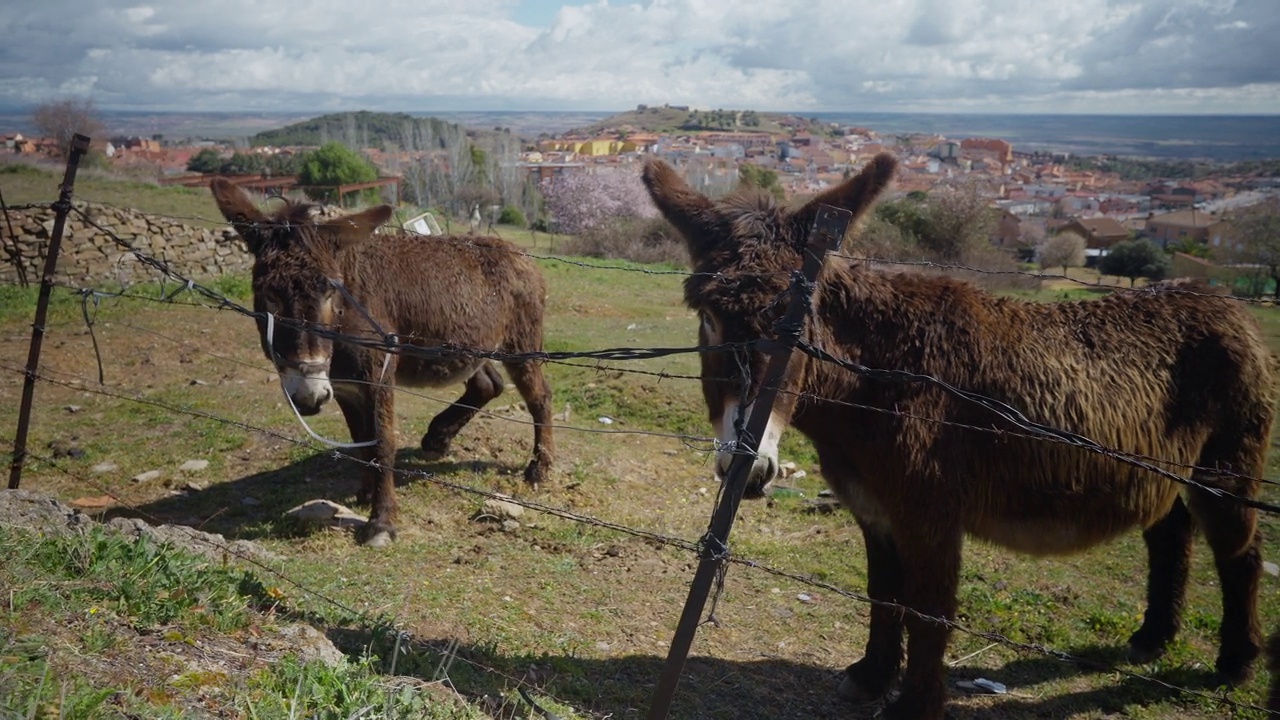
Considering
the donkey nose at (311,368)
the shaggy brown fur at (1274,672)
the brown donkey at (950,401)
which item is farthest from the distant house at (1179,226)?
the donkey nose at (311,368)

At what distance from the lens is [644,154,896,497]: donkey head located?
3355mm

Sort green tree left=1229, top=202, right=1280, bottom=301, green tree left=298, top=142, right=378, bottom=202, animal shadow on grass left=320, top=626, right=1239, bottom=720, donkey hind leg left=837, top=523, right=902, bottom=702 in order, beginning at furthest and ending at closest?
green tree left=298, top=142, right=378, bottom=202 → green tree left=1229, top=202, right=1280, bottom=301 → donkey hind leg left=837, top=523, right=902, bottom=702 → animal shadow on grass left=320, top=626, right=1239, bottom=720

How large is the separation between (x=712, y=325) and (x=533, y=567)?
123 inches

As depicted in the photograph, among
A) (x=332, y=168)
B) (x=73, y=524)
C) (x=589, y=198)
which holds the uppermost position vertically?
(x=332, y=168)

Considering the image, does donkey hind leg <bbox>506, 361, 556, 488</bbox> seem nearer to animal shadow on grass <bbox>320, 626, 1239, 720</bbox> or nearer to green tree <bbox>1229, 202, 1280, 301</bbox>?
animal shadow on grass <bbox>320, 626, 1239, 720</bbox>

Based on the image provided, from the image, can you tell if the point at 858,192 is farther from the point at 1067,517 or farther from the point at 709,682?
the point at 709,682

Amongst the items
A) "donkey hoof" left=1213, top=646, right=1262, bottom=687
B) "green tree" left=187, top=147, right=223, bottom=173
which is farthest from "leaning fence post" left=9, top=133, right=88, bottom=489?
"green tree" left=187, top=147, right=223, bottom=173

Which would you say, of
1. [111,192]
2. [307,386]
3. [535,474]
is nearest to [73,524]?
[307,386]

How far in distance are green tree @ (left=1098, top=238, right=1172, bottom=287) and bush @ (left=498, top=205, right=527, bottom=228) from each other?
93.2 feet

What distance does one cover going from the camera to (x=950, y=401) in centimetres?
391

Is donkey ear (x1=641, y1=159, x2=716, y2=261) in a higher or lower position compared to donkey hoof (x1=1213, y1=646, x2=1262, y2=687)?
higher

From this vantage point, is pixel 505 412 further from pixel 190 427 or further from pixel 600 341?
pixel 600 341

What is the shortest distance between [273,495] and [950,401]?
19.2 feet

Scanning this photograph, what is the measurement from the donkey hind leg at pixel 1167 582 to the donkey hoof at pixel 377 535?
16.7 feet
